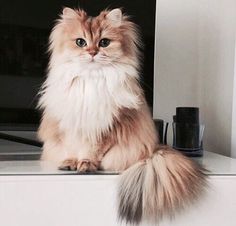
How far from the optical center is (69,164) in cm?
89

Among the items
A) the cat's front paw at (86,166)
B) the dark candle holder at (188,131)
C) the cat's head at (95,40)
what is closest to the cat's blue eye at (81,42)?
the cat's head at (95,40)

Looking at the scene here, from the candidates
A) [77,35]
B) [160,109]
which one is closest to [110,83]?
[77,35]

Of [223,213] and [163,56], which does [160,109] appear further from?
[223,213]

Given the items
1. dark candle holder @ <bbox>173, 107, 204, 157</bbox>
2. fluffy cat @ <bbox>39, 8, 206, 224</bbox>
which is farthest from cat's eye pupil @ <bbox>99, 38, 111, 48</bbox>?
dark candle holder @ <bbox>173, 107, 204, 157</bbox>

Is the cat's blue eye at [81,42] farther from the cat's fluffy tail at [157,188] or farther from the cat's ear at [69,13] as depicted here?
the cat's fluffy tail at [157,188]

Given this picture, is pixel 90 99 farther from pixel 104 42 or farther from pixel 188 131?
pixel 188 131

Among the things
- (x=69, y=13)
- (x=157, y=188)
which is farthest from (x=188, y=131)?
(x=69, y=13)

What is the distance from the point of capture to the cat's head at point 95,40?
2.86 ft

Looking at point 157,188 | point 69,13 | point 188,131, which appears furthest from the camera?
point 188,131

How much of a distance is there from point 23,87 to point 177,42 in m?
0.66

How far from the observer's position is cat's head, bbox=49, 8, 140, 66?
0.87 metres

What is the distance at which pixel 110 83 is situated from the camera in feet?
2.89

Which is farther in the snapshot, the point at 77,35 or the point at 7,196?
the point at 77,35

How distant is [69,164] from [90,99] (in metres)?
0.17
